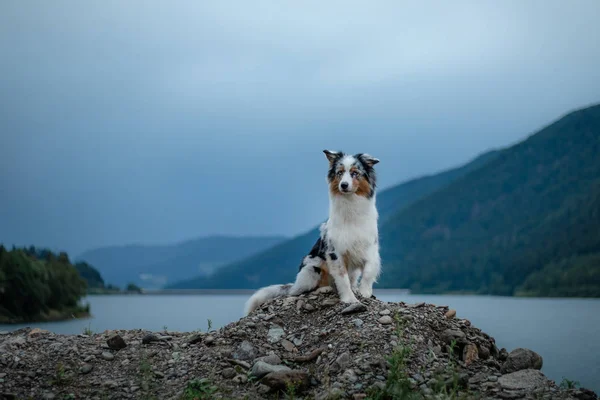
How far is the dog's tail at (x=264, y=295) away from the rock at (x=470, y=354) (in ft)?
12.0

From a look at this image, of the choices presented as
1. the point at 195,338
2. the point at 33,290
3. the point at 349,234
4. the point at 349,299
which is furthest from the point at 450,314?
the point at 33,290

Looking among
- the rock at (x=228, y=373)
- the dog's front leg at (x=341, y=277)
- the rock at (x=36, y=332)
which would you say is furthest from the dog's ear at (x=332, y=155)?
the rock at (x=36, y=332)

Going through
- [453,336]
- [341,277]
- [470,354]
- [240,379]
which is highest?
[341,277]

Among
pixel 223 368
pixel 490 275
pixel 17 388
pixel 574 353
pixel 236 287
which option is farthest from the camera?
pixel 236 287

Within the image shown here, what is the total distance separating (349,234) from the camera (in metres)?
11.0

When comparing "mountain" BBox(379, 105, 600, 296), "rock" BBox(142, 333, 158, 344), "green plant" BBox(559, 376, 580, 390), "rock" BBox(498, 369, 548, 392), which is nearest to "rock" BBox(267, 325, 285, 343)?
"rock" BBox(142, 333, 158, 344)

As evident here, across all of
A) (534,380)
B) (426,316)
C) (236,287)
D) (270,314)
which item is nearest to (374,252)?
(426,316)

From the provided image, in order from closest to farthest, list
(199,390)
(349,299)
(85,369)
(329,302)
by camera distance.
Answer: (199,390) → (85,369) → (349,299) → (329,302)

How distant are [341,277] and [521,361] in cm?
332

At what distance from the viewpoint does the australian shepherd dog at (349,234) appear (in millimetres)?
10711

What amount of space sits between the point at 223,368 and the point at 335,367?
5.88 feet

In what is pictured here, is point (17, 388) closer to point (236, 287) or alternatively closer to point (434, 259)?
point (434, 259)

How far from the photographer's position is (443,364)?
32.5 ft

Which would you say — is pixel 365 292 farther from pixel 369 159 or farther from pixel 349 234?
pixel 369 159
